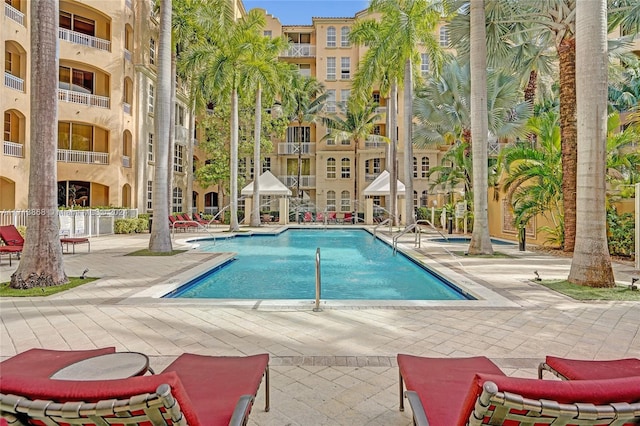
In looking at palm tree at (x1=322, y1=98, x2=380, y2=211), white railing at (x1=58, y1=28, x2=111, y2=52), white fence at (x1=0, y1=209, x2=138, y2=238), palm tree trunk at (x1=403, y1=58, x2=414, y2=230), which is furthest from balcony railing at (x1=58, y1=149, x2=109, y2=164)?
palm tree at (x1=322, y1=98, x2=380, y2=211)

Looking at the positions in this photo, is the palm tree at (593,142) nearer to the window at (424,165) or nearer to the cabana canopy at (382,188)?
the cabana canopy at (382,188)

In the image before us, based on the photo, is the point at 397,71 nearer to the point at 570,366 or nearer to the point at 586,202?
the point at 586,202

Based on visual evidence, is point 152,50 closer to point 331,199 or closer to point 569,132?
point 331,199

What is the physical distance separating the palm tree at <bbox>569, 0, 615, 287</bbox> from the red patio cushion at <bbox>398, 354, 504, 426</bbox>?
525 cm

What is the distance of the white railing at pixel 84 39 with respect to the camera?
19.6 meters

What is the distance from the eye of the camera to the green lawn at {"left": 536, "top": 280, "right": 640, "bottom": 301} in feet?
20.2

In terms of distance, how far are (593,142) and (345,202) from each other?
90.4ft

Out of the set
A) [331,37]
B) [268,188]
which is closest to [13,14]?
[268,188]

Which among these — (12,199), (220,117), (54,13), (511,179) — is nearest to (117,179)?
(12,199)

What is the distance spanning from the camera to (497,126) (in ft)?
62.2

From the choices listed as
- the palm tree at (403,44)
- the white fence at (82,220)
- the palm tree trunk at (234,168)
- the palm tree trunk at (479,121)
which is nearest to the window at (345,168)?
the palm tree at (403,44)

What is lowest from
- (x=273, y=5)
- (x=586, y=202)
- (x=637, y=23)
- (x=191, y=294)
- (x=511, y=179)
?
(x=191, y=294)

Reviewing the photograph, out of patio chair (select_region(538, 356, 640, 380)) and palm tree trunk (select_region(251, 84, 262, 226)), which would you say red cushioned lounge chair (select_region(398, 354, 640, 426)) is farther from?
palm tree trunk (select_region(251, 84, 262, 226))

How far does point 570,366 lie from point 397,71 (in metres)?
20.6
